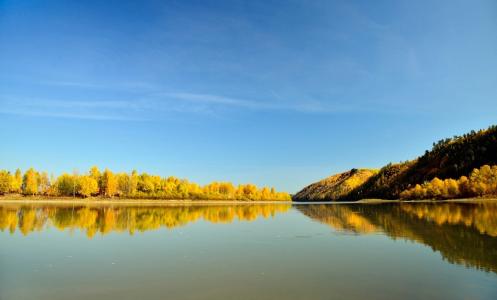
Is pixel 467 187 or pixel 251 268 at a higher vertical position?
pixel 467 187

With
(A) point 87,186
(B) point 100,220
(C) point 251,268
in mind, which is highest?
(A) point 87,186

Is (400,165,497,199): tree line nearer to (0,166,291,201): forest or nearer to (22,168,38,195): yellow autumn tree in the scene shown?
(0,166,291,201): forest

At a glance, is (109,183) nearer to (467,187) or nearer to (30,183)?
(30,183)

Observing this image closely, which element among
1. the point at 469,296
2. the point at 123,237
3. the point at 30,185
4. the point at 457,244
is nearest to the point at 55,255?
the point at 123,237

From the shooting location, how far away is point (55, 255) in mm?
18875

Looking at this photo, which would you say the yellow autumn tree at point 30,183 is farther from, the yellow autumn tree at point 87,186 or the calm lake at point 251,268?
the calm lake at point 251,268

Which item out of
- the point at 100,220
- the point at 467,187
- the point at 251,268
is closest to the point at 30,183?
the point at 100,220

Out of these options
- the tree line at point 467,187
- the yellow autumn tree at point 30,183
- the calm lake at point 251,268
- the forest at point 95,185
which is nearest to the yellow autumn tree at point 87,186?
the forest at point 95,185

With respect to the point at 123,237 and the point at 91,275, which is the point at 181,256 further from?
the point at 123,237

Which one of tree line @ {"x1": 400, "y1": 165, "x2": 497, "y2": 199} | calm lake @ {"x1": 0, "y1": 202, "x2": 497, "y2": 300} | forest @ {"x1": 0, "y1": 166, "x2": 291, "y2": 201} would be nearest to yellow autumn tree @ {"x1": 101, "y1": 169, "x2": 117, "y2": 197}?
forest @ {"x1": 0, "y1": 166, "x2": 291, "y2": 201}

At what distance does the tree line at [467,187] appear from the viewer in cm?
11400

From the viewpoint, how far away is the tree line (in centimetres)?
11400

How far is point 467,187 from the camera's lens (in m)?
121

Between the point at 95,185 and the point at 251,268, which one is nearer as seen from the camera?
the point at 251,268
